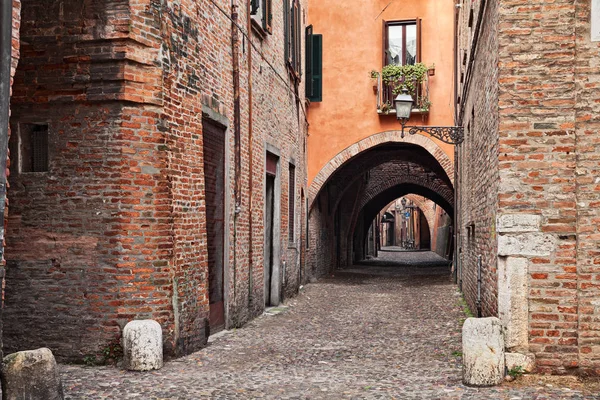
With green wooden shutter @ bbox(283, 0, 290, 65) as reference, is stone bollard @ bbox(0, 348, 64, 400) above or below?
below

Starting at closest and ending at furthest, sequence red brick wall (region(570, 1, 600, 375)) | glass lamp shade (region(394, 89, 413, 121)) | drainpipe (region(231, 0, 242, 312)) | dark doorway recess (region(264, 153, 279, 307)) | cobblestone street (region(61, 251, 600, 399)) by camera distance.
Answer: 1. cobblestone street (region(61, 251, 600, 399))
2. red brick wall (region(570, 1, 600, 375))
3. drainpipe (region(231, 0, 242, 312))
4. glass lamp shade (region(394, 89, 413, 121))
5. dark doorway recess (region(264, 153, 279, 307))

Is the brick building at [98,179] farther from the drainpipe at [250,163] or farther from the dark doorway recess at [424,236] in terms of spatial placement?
the dark doorway recess at [424,236]

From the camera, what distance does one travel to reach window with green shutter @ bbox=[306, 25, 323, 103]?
52.3ft

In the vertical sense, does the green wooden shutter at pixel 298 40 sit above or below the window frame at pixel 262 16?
above

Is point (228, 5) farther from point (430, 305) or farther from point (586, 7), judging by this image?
point (430, 305)

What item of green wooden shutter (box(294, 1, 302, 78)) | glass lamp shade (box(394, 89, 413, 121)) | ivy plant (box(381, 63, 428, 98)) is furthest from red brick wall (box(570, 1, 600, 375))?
ivy plant (box(381, 63, 428, 98))

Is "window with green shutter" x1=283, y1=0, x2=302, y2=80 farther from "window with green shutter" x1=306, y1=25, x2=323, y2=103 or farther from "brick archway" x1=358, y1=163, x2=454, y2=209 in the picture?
"brick archway" x1=358, y1=163, x2=454, y2=209

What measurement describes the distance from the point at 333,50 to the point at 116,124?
1145 centimetres

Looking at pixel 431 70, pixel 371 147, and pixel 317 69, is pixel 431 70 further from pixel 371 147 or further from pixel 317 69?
pixel 317 69

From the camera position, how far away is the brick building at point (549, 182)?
551 centimetres

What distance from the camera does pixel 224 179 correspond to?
28.3 feet

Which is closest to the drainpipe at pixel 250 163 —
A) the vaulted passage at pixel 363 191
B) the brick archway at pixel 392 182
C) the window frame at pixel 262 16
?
the window frame at pixel 262 16

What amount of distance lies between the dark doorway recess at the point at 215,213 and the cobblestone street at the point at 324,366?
38cm

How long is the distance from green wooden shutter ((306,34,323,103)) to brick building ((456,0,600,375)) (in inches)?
423
